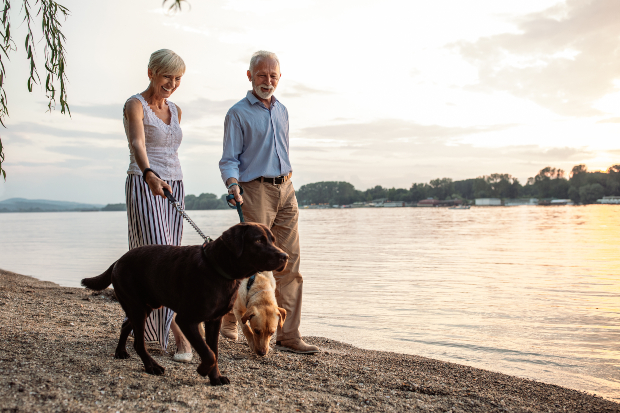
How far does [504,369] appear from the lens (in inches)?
209

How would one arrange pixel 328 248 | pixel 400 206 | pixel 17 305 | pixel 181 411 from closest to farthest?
1. pixel 181 411
2. pixel 17 305
3. pixel 328 248
4. pixel 400 206

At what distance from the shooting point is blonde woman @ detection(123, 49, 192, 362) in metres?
3.94

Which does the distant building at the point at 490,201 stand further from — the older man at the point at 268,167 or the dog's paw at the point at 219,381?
the dog's paw at the point at 219,381

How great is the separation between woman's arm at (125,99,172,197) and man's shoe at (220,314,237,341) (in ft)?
6.80

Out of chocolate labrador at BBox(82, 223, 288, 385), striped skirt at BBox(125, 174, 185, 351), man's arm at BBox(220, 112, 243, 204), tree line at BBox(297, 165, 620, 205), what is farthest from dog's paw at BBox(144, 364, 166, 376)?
tree line at BBox(297, 165, 620, 205)

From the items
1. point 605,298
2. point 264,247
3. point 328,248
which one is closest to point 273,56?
point 264,247

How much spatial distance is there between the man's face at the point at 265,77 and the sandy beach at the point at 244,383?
2.71 meters

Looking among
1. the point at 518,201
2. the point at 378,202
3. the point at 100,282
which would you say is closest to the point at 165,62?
the point at 100,282

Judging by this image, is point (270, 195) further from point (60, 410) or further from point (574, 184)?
point (574, 184)

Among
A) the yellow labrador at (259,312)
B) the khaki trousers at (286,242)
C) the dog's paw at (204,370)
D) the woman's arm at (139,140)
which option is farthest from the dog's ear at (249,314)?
the woman's arm at (139,140)

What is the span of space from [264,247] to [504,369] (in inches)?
148

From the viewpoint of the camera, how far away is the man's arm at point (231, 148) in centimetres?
461

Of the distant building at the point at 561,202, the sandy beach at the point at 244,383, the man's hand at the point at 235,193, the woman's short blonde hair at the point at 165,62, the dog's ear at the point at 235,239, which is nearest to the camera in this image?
the sandy beach at the point at 244,383

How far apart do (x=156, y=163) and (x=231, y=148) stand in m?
0.85
